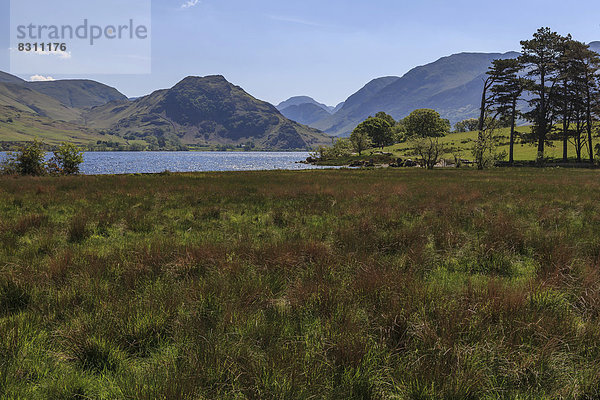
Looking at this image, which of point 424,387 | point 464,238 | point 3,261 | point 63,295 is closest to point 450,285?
point 424,387

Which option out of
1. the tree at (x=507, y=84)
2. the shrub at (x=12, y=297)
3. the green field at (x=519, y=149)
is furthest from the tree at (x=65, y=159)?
the tree at (x=507, y=84)

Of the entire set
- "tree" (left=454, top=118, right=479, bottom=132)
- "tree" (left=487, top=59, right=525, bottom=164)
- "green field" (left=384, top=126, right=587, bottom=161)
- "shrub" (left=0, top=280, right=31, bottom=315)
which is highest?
"tree" (left=454, top=118, right=479, bottom=132)

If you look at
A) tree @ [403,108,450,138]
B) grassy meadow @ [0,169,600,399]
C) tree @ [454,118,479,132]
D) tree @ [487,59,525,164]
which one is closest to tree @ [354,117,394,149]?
tree @ [403,108,450,138]

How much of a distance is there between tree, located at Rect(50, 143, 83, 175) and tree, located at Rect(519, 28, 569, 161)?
66055mm

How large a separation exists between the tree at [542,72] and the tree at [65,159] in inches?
2601

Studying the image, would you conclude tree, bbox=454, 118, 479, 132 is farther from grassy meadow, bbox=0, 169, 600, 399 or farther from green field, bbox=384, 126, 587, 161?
grassy meadow, bbox=0, 169, 600, 399

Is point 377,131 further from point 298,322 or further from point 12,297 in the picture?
point 12,297

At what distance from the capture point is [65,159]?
102ft

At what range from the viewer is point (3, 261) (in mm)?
4727

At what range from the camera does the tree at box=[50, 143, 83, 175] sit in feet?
99.7

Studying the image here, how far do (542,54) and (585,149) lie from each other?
24940 millimetres

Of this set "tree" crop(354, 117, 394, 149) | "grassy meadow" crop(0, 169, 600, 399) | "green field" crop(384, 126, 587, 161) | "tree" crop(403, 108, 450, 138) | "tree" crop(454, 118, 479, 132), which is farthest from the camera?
"tree" crop(454, 118, 479, 132)

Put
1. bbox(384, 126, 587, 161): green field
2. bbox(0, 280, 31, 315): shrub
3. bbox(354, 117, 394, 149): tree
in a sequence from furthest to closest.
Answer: bbox(354, 117, 394, 149): tree
bbox(384, 126, 587, 161): green field
bbox(0, 280, 31, 315): shrub

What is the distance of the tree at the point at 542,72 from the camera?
4303cm
